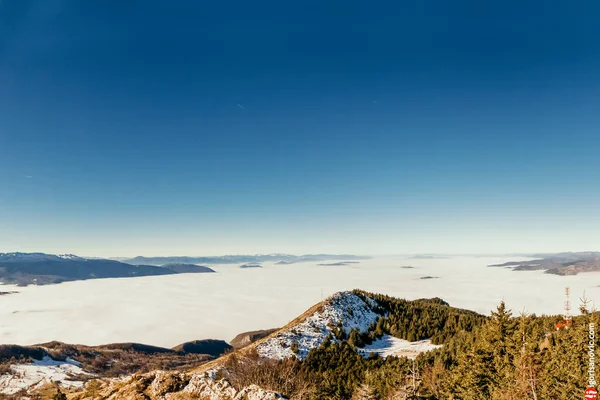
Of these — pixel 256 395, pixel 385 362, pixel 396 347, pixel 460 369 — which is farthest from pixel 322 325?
pixel 256 395

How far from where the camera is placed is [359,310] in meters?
105

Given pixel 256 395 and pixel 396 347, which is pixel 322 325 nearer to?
pixel 396 347

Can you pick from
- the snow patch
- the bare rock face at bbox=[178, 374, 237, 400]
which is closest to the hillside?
the bare rock face at bbox=[178, 374, 237, 400]

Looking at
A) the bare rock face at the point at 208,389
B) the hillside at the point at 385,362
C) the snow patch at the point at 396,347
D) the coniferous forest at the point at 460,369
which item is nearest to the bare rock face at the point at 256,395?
the hillside at the point at 385,362

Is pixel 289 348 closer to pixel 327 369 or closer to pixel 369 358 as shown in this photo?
pixel 327 369

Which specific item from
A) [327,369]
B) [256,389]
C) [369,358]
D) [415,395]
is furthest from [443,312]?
[256,389]

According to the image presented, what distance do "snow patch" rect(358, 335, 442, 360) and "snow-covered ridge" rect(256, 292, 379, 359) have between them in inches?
246

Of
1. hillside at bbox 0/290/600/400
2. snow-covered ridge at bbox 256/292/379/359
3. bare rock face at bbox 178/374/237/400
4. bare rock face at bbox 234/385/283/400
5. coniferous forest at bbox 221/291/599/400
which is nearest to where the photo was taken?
bare rock face at bbox 234/385/283/400

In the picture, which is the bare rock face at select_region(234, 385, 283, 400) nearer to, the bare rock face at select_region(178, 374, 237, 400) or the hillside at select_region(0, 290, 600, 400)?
the hillside at select_region(0, 290, 600, 400)

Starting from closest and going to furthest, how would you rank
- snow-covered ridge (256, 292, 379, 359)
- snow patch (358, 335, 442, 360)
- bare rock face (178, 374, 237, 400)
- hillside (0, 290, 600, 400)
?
bare rock face (178, 374, 237, 400) → hillside (0, 290, 600, 400) → snow-covered ridge (256, 292, 379, 359) → snow patch (358, 335, 442, 360)

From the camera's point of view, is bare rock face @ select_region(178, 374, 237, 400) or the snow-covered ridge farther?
the snow-covered ridge

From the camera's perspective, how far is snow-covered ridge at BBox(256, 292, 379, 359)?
77312 millimetres

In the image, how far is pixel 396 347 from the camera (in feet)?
289

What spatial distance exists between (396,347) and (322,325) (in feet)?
63.7
